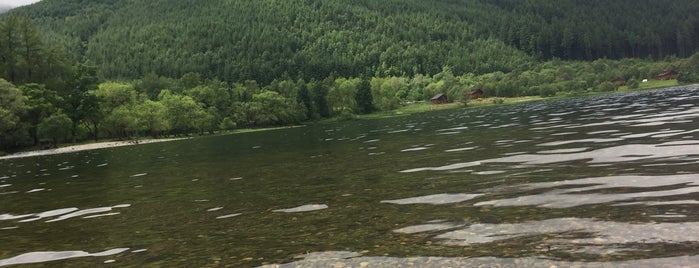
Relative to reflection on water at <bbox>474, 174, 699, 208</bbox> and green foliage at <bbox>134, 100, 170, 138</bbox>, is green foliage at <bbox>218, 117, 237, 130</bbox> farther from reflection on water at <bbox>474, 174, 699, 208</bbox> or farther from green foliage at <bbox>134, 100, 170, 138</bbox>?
reflection on water at <bbox>474, 174, 699, 208</bbox>

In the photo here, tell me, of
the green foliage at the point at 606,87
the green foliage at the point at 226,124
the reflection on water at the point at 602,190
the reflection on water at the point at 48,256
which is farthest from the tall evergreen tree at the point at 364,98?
the reflection on water at the point at 48,256

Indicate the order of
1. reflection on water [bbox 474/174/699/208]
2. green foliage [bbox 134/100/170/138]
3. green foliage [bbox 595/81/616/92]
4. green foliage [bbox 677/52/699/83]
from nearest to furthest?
reflection on water [bbox 474/174/699/208] < green foliage [bbox 134/100/170/138] < green foliage [bbox 677/52/699/83] < green foliage [bbox 595/81/616/92]

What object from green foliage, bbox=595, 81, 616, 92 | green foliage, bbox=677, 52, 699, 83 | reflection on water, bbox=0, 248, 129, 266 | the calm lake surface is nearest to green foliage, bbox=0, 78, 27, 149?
the calm lake surface

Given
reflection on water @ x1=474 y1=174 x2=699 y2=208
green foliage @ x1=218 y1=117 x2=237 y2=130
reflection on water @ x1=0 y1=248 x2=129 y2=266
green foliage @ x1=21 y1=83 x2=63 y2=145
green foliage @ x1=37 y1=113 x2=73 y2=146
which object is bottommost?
green foliage @ x1=218 y1=117 x2=237 y2=130

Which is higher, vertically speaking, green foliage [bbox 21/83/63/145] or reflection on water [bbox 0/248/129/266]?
green foliage [bbox 21/83/63/145]

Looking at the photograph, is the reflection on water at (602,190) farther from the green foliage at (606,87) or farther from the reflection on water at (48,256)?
the green foliage at (606,87)

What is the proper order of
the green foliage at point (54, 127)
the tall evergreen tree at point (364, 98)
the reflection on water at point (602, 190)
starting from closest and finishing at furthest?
1. the reflection on water at point (602, 190)
2. the green foliage at point (54, 127)
3. the tall evergreen tree at point (364, 98)

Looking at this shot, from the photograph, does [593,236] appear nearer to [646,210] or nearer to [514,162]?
[646,210]

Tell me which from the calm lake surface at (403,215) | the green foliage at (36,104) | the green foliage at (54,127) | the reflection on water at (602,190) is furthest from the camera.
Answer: the green foliage at (36,104)

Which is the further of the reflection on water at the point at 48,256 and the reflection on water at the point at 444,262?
the reflection on water at the point at 48,256

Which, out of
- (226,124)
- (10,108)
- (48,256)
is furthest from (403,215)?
(226,124)

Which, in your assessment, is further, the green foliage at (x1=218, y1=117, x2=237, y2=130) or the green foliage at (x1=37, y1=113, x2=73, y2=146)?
the green foliage at (x1=218, y1=117, x2=237, y2=130)

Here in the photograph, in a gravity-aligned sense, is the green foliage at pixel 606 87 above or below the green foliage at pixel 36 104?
below

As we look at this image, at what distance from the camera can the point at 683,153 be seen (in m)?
22.1
